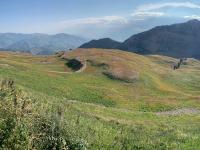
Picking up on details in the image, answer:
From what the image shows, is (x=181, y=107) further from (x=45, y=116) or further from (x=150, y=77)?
(x=45, y=116)

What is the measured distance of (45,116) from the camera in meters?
18.2

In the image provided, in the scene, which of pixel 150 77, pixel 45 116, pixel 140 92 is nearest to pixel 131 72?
pixel 150 77

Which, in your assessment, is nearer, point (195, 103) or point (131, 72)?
point (195, 103)

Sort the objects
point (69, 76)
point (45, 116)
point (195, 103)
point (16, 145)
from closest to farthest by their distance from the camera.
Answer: point (16, 145)
point (45, 116)
point (195, 103)
point (69, 76)

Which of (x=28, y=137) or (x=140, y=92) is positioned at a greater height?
(x=28, y=137)

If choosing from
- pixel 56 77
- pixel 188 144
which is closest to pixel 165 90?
pixel 56 77

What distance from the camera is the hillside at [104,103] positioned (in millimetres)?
17766

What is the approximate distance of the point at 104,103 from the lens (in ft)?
222

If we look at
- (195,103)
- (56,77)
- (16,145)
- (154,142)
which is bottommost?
(195,103)

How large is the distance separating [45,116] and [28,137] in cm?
309

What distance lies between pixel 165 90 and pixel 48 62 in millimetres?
34345

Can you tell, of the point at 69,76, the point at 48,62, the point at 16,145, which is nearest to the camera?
the point at 16,145

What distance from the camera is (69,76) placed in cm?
8469

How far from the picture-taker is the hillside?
58.3 feet
